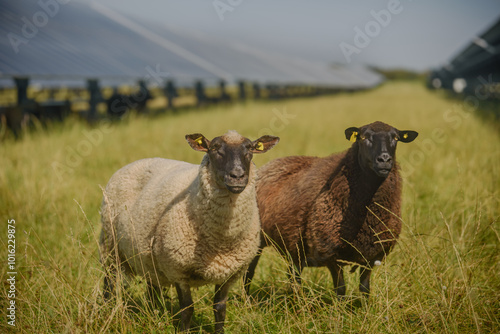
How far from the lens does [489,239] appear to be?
378cm

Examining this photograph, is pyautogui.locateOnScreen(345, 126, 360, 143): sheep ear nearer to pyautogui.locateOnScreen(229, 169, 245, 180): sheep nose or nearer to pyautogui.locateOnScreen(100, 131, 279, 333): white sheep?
pyautogui.locateOnScreen(100, 131, 279, 333): white sheep

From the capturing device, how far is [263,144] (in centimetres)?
264

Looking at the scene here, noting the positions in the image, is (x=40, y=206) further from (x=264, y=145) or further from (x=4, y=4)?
(x=4, y=4)

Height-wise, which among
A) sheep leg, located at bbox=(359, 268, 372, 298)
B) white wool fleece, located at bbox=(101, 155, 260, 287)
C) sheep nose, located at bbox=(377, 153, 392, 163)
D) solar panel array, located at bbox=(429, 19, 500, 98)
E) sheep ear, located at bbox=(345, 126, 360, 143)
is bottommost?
sheep leg, located at bbox=(359, 268, 372, 298)

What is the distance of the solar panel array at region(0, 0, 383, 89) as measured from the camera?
8539 mm

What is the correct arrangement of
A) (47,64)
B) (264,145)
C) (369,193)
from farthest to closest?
1. (47,64)
2. (369,193)
3. (264,145)

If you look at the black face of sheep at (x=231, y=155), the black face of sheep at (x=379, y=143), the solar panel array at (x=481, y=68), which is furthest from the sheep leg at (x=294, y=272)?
the solar panel array at (x=481, y=68)

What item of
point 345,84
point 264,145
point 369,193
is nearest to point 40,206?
point 264,145

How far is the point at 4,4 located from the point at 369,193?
440 inches

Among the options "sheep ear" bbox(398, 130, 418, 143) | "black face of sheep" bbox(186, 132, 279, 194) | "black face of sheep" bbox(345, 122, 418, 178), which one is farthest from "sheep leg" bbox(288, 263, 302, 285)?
"sheep ear" bbox(398, 130, 418, 143)

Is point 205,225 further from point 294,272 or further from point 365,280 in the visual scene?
point 365,280

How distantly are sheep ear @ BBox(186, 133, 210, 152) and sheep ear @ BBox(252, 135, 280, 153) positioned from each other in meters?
0.29

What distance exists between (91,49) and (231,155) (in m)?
10.0

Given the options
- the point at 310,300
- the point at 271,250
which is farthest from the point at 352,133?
the point at 271,250
